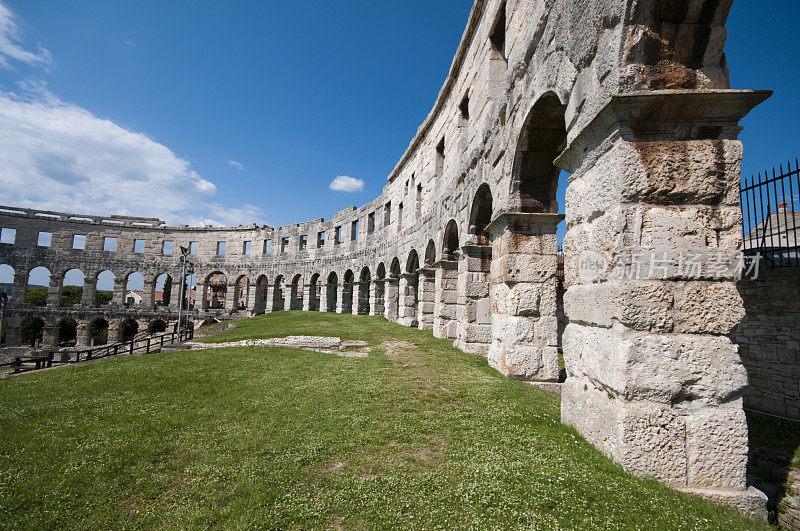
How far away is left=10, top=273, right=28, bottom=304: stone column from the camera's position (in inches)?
1073

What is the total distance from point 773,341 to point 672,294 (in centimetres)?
583

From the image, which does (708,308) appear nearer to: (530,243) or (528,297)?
(528,297)

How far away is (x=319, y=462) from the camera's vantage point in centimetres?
329

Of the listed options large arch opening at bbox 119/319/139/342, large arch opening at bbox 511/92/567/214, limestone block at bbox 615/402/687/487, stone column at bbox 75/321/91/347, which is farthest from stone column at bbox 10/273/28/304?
limestone block at bbox 615/402/687/487

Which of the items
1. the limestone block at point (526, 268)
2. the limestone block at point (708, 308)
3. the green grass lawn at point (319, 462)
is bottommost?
the green grass lawn at point (319, 462)

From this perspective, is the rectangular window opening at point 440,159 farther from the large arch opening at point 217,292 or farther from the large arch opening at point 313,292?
the large arch opening at point 217,292

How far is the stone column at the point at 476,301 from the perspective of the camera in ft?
27.3

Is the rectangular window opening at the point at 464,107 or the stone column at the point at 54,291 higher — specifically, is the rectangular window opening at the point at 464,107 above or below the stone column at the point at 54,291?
above

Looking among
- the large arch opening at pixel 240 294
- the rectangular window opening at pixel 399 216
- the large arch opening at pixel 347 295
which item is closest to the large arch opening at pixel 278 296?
the large arch opening at pixel 240 294

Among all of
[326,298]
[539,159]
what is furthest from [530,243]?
[326,298]

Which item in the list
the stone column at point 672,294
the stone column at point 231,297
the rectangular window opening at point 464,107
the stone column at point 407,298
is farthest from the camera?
the stone column at point 231,297

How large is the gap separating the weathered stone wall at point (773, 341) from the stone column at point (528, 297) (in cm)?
349

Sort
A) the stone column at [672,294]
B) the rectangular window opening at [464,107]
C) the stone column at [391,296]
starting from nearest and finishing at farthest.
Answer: the stone column at [672,294]
the rectangular window opening at [464,107]
the stone column at [391,296]

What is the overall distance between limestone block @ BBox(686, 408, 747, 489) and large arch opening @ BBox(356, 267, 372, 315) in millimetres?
19939
